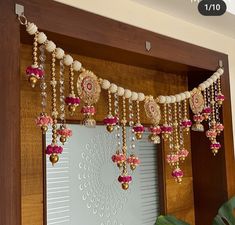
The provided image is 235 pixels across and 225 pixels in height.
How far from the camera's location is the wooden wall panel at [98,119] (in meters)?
1.03

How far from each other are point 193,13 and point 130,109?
1.29ft

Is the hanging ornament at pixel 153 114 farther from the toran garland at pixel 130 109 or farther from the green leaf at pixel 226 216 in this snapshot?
the green leaf at pixel 226 216

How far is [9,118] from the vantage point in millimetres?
836

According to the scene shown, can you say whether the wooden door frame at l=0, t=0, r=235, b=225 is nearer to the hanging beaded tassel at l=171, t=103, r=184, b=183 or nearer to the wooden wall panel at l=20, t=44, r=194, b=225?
the wooden wall panel at l=20, t=44, r=194, b=225

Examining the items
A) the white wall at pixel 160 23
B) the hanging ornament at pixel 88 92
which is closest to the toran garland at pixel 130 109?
the hanging ornament at pixel 88 92

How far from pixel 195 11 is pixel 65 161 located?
64 cm

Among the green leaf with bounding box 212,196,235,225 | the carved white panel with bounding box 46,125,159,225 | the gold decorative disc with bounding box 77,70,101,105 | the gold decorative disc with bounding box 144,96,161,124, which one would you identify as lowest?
the green leaf with bounding box 212,196,235,225

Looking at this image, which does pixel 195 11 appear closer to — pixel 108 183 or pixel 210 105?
pixel 210 105

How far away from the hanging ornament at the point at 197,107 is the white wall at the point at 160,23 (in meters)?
0.19

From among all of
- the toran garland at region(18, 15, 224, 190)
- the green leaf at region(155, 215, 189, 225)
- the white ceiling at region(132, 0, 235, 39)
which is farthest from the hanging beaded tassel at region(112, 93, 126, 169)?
the white ceiling at region(132, 0, 235, 39)

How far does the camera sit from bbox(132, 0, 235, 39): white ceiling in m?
1.20

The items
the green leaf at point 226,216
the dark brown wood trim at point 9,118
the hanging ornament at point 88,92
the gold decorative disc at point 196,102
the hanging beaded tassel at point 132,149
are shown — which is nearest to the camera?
the dark brown wood trim at point 9,118

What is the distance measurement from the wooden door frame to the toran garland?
0.13 feet

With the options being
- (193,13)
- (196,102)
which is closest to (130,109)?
(196,102)
